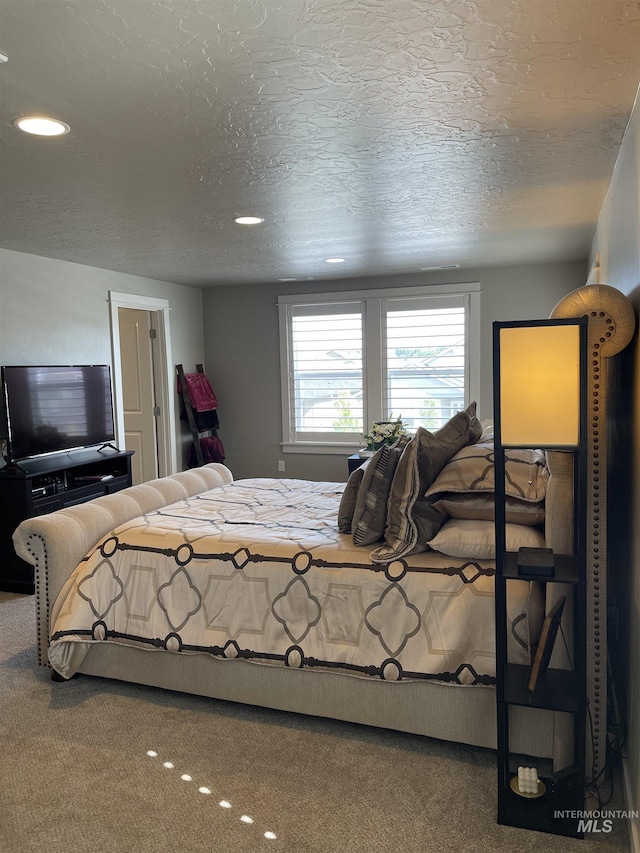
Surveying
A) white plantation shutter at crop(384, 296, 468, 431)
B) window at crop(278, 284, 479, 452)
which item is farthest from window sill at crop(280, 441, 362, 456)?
white plantation shutter at crop(384, 296, 468, 431)

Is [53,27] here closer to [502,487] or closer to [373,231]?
[502,487]

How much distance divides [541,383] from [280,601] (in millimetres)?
1366

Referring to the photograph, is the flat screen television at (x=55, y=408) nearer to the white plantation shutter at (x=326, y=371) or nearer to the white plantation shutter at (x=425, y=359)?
the white plantation shutter at (x=326, y=371)

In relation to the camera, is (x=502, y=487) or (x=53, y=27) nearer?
(x=53, y=27)

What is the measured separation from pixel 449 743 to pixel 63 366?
3849mm

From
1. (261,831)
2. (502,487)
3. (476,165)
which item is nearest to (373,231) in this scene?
(476,165)

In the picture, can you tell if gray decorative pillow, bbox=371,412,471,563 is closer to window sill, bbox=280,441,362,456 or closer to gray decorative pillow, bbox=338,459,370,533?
gray decorative pillow, bbox=338,459,370,533

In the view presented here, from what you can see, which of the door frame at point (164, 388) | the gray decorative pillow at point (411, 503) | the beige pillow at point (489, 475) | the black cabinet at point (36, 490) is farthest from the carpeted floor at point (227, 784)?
the door frame at point (164, 388)

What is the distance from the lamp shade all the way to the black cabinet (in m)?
3.38

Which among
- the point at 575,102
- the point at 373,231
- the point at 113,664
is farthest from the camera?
the point at 373,231

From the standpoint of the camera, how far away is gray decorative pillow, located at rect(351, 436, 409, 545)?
2623mm

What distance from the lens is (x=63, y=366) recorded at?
4.83 m

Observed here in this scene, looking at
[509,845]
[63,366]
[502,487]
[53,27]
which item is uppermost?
[53,27]

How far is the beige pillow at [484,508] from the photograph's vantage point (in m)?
2.37
